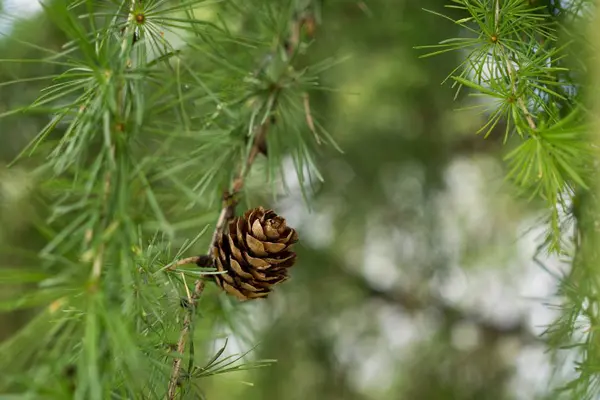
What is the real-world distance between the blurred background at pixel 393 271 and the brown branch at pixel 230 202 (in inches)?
17.2

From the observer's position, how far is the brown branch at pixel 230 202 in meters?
0.35

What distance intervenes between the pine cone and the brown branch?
0.04 ft

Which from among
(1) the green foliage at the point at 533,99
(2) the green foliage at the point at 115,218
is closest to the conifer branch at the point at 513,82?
(1) the green foliage at the point at 533,99

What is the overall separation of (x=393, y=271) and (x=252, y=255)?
0.82 m

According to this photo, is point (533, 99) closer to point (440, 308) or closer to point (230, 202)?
point (230, 202)

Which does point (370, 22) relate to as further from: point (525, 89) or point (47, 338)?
point (47, 338)

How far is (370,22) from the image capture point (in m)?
0.92

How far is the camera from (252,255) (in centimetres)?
37

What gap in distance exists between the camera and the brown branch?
13.7 inches

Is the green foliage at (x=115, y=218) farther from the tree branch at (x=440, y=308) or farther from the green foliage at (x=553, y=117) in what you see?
the tree branch at (x=440, y=308)

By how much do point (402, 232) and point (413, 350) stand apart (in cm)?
20

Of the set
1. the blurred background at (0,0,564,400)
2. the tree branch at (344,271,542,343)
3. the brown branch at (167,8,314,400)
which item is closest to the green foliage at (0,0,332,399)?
the brown branch at (167,8,314,400)

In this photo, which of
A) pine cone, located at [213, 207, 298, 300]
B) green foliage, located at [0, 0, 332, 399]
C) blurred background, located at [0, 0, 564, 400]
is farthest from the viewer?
blurred background, located at [0, 0, 564, 400]

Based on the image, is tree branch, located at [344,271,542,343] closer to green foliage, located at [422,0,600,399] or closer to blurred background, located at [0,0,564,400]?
blurred background, located at [0,0,564,400]
